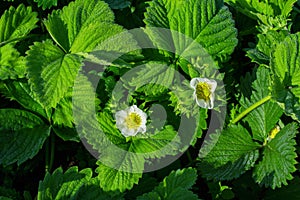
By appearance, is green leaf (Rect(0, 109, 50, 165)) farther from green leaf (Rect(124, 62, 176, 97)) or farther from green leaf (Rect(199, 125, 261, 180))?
green leaf (Rect(199, 125, 261, 180))

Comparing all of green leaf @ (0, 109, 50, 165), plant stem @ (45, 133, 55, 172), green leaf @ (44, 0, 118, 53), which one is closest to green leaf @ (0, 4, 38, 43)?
green leaf @ (44, 0, 118, 53)

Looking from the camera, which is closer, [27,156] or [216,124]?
[27,156]

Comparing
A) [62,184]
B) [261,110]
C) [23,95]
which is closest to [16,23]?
[23,95]

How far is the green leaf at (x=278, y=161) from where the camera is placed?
5.64 ft

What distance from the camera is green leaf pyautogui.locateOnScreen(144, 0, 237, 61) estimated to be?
1741 mm

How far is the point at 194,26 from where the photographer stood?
1.75 meters

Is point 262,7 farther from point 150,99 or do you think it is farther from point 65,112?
point 65,112

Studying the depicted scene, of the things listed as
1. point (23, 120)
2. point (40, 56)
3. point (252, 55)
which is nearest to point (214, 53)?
point (252, 55)

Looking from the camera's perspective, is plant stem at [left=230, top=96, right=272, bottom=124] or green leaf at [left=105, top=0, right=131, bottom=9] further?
green leaf at [left=105, top=0, right=131, bottom=9]

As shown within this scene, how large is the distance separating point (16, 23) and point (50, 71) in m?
0.36

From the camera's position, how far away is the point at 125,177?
1.66 metres

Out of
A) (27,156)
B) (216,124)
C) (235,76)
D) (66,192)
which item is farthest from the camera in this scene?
(235,76)

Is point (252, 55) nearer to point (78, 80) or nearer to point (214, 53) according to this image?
point (214, 53)

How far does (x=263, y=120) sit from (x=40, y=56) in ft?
2.69
